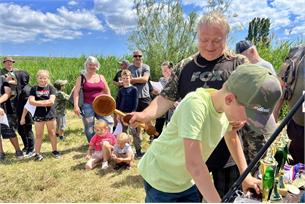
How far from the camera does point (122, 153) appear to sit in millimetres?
4684

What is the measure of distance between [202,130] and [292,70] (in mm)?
1317

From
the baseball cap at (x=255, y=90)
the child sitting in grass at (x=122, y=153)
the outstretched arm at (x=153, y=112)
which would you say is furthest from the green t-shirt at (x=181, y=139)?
the child sitting in grass at (x=122, y=153)

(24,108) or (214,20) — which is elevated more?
(214,20)

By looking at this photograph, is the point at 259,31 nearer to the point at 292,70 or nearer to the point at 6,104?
the point at 6,104

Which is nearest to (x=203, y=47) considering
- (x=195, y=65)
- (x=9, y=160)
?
(x=195, y=65)

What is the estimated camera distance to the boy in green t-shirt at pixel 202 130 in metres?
1.18

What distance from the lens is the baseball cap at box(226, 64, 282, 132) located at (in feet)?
3.79

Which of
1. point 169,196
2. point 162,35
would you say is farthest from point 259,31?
point 169,196

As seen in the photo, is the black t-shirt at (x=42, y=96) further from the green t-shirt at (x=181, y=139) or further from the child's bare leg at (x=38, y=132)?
the green t-shirt at (x=181, y=139)

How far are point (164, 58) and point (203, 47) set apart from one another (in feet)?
26.7

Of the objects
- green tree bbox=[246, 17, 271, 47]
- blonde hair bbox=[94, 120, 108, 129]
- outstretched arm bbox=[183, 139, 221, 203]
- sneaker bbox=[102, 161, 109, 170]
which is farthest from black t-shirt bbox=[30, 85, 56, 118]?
green tree bbox=[246, 17, 271, 47]

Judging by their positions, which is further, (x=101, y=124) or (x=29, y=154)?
(x=29, y=154)

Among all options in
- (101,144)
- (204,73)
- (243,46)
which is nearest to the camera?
(204,73)

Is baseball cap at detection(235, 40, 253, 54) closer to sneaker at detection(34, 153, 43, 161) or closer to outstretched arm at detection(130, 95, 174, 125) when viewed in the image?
outstretched arm at detection(130, 95, 174, 125)
